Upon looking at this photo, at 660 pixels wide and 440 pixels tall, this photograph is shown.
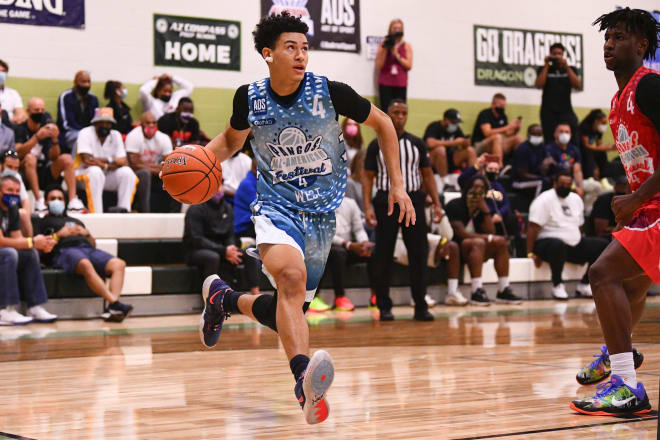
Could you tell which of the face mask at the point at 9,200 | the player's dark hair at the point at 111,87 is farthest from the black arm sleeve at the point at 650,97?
the player's dark hair at the point at 111,87

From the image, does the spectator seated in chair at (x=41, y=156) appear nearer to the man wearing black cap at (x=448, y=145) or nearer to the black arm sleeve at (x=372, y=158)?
the black arm sleeve at (x=372, y=158)

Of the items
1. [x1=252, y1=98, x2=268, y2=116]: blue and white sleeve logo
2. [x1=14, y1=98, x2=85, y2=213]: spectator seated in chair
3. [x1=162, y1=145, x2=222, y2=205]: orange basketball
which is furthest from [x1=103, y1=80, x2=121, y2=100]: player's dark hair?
[x1=252, y1=98, x2=268, y2=116]: blue and white sleeve logo

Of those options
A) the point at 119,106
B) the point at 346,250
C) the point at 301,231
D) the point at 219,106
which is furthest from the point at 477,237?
the point at 301,231

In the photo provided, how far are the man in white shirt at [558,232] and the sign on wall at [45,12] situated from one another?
22.4 feet

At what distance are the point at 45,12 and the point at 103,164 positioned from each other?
9.29 feet

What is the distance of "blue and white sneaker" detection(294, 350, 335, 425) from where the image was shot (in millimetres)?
3336

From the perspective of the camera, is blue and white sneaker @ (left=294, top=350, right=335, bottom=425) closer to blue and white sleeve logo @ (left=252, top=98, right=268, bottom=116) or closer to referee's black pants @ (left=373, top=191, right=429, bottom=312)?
blue and white sleeve logo @ (left=252, top=98, right=268, bottom=116)

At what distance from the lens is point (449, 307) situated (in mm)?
10570

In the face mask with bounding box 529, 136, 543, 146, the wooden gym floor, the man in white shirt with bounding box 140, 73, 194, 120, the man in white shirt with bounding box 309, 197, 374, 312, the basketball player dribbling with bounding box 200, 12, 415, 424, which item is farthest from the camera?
the face mask with bounding box 529, 136, 543, 146

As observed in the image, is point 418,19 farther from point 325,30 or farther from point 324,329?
point 324,329

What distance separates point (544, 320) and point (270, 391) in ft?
15.5

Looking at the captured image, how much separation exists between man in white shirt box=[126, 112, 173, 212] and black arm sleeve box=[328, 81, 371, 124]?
289 inches

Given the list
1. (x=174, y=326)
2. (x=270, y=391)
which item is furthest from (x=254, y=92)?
(x=174, y=326)

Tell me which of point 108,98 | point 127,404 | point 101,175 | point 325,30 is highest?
point 325,30
